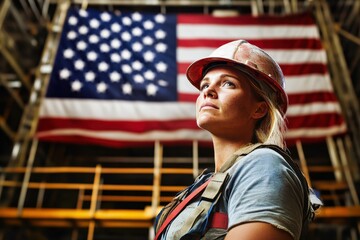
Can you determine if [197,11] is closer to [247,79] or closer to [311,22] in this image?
[311,22]

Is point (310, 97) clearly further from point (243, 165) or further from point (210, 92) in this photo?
point (243, 165)

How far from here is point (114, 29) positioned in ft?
29.9

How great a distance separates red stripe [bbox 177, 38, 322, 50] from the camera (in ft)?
28.2

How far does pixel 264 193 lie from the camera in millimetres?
1065

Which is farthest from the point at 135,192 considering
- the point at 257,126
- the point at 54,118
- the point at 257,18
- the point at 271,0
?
the point at 257,126

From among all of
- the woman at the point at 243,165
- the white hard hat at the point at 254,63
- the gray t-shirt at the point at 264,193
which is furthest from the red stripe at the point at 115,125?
the gray t-shirt at the point at 264,193

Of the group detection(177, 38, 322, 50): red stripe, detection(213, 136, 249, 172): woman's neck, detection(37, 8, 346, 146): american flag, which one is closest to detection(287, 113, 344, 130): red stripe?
detection(37, 8, 346, 146): american flag

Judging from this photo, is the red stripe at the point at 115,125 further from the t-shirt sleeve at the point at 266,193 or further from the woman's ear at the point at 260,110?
the t-shirt sleeve at the point at 266,193

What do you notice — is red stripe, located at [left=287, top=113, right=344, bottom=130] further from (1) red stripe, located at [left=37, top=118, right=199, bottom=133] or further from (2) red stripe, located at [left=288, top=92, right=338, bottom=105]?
(1) red stripe, located at [left=37, top=118, right=199, bottom=133]

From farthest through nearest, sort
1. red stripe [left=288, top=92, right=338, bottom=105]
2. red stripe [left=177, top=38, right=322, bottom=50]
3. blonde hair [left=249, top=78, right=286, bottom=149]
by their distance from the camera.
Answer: red stripe [left=177, top=38, right=322, bottom=50] < red stripe [left=288, top=92, right=338, bottom=105] < blonde hair [left=249, top=78, right=286, bottom=149]

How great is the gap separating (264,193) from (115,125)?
6.74m

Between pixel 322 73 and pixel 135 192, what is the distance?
7.29 metres

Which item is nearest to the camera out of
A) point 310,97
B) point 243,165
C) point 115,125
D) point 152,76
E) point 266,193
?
point 266,193

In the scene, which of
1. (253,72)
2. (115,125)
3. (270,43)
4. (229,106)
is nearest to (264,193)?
(229,106)
